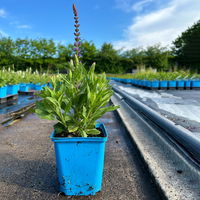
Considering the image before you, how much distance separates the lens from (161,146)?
251 centimetres

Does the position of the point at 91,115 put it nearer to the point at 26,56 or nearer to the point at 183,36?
the point at 26,56

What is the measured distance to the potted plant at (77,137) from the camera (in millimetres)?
1456

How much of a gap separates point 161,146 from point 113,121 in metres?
1.82

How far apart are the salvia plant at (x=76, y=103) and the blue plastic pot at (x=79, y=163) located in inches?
5.5

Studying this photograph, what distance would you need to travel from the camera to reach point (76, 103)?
1668 millimetres

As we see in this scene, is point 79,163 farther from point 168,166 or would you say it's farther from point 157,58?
point 157,58

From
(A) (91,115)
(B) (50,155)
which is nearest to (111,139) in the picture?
(B) (50,155)

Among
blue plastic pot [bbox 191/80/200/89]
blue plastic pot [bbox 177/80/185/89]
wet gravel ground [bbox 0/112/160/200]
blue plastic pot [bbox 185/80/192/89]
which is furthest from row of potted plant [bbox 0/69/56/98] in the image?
blue plastic pot [bbox 191/80/200/89]

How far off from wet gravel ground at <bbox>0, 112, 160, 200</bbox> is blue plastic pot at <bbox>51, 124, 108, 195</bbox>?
0.09 m

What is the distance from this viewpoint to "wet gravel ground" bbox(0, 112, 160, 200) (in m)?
1.58

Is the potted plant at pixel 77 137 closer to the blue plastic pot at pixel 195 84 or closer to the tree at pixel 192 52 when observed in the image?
the blue plastic pot at pixel 195 84

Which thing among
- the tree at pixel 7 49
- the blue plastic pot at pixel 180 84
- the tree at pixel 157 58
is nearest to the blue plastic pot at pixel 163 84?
the blue plastic pot at pixel 180 84

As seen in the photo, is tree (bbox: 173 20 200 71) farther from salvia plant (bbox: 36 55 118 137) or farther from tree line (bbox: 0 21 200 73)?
salvia plant (bbox: 36 55 118 137)

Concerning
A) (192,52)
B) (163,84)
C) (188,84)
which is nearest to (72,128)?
(163,84)
